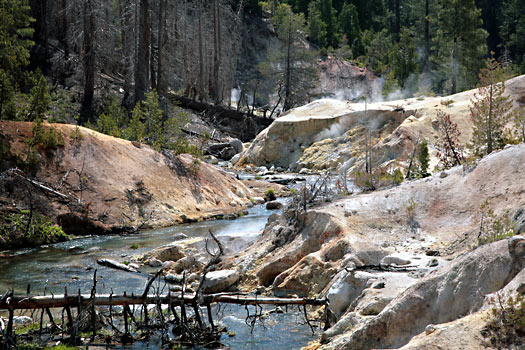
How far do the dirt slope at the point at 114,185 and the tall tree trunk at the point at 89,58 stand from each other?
11.7 m

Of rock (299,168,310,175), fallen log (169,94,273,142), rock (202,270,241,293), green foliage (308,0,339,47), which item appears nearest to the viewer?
rock (202,270,241,293)

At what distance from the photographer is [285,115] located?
3173cm

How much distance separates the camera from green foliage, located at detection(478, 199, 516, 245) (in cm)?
735

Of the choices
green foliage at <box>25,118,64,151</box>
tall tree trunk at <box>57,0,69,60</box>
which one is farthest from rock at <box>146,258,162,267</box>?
tall tree trunk at <box>57,0,69,60</box>

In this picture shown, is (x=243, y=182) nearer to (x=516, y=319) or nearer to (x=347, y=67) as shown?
(x=516, y=319)

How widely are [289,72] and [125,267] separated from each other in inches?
1248

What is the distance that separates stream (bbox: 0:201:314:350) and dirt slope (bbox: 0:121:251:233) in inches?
35.1

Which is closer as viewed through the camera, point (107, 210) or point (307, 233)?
point (307, 233)

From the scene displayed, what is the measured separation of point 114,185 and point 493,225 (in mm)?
11785

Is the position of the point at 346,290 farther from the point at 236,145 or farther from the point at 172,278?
the point at 236,145

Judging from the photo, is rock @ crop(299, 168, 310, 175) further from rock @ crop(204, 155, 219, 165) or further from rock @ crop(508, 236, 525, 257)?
rock @ crop(508, 236, 525, 257)

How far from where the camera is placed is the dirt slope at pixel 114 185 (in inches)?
625

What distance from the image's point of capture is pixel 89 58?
30.0 metres

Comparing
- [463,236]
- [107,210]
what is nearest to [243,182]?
[107,210]
